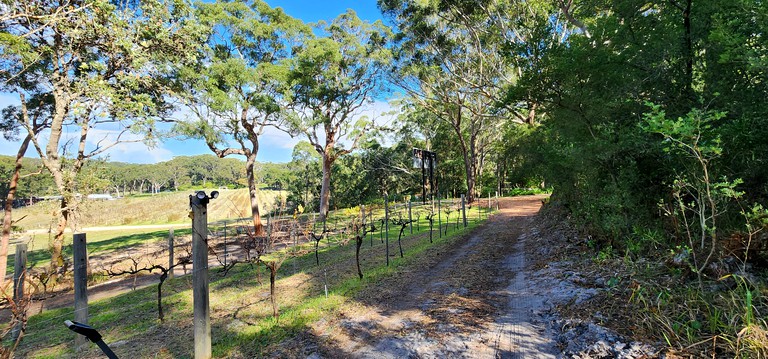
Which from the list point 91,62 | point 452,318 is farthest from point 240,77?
point 452,318

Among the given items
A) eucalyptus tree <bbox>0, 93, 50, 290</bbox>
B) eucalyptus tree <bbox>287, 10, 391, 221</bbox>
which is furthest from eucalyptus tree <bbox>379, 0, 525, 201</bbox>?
eucalyptus tree <bbox>0, 93, 50, 290</bbox>

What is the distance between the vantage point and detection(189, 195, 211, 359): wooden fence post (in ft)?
11.2

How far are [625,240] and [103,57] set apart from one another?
45.3 feet

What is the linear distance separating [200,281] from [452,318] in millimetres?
2793

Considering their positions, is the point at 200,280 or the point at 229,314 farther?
the point at 229,314

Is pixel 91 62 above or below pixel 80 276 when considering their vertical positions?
above

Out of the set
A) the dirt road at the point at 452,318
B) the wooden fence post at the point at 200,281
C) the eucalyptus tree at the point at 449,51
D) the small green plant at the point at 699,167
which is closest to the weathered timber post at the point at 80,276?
the wooden fence post at the point at 200,281

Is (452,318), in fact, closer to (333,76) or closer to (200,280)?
(200,280)

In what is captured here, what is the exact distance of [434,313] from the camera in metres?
4.22

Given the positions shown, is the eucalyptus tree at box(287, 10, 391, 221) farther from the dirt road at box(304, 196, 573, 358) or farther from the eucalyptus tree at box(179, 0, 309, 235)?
the dirt road at box(304, 196, 573, 358)

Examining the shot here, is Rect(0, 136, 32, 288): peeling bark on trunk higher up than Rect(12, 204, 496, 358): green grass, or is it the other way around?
Rect(0, 136, 32, 288): peeling bark on trunk

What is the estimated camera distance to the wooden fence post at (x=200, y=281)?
341 cm

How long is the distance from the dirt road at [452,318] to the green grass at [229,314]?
508mm

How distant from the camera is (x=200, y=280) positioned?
343 centimetres
